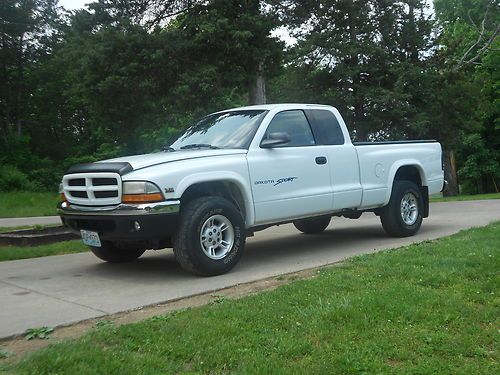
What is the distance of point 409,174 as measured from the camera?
9.39 m

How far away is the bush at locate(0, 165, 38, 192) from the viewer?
1081 inches

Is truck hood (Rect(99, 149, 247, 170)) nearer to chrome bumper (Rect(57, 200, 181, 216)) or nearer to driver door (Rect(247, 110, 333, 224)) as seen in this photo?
driver door (Rect(247, 110, 333, 224))

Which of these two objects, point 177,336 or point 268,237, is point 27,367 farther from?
point 268,237

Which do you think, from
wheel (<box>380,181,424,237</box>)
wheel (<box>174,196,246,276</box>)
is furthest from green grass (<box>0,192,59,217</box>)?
wheel (<box>174,196,246,276</box>)

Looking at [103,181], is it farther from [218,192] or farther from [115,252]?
[115,252]

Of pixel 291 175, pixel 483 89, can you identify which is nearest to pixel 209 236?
pixel 291 175

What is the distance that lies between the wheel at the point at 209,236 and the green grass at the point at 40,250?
10.2ft

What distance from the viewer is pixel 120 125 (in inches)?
720

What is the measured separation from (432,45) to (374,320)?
22331mm

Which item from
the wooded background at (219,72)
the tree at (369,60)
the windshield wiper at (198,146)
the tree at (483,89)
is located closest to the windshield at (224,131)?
the windshield wiper at (198,146)

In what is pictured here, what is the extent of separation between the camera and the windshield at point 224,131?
7.07 m

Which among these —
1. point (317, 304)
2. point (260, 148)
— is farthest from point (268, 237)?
point (317, 304)

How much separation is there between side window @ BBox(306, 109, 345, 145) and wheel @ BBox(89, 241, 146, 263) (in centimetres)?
291

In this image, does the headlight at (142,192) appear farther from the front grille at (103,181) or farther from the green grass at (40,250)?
the green grass at (40,250)
